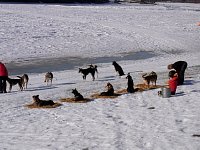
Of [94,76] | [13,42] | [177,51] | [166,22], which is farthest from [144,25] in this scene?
[94,76]

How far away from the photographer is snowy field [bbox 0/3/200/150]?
11.9 m

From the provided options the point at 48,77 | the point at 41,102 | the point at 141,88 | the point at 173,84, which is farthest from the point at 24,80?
the point at 173,84

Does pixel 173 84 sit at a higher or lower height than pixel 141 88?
higher

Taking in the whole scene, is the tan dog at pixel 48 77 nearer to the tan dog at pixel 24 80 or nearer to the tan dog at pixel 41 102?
the tan dog at pixel 24 80

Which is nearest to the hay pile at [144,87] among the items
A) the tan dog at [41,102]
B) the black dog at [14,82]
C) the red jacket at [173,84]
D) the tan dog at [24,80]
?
the red jacket at [173,84]

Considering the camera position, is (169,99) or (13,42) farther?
(13,42)

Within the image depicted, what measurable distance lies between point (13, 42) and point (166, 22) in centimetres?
2421

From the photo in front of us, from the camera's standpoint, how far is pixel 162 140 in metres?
→ 11.7

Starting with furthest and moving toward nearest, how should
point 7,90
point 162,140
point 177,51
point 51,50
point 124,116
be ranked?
point 177,51
point 51,50
point 7,90
point 124,116
point 162,140

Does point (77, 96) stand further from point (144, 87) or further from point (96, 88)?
point (144, 87)

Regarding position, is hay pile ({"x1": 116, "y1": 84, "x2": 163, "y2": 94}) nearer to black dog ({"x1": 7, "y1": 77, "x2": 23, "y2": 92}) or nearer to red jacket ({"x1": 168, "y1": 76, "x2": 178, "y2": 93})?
red jacket ({"x1": 168, "y1": 76, "x2": 178, "y2": 93})

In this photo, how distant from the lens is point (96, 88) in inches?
744

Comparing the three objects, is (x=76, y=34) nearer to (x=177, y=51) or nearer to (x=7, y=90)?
(x=177, y=51)

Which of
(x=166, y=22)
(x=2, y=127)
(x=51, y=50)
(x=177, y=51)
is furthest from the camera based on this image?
(x=166, y=22)
